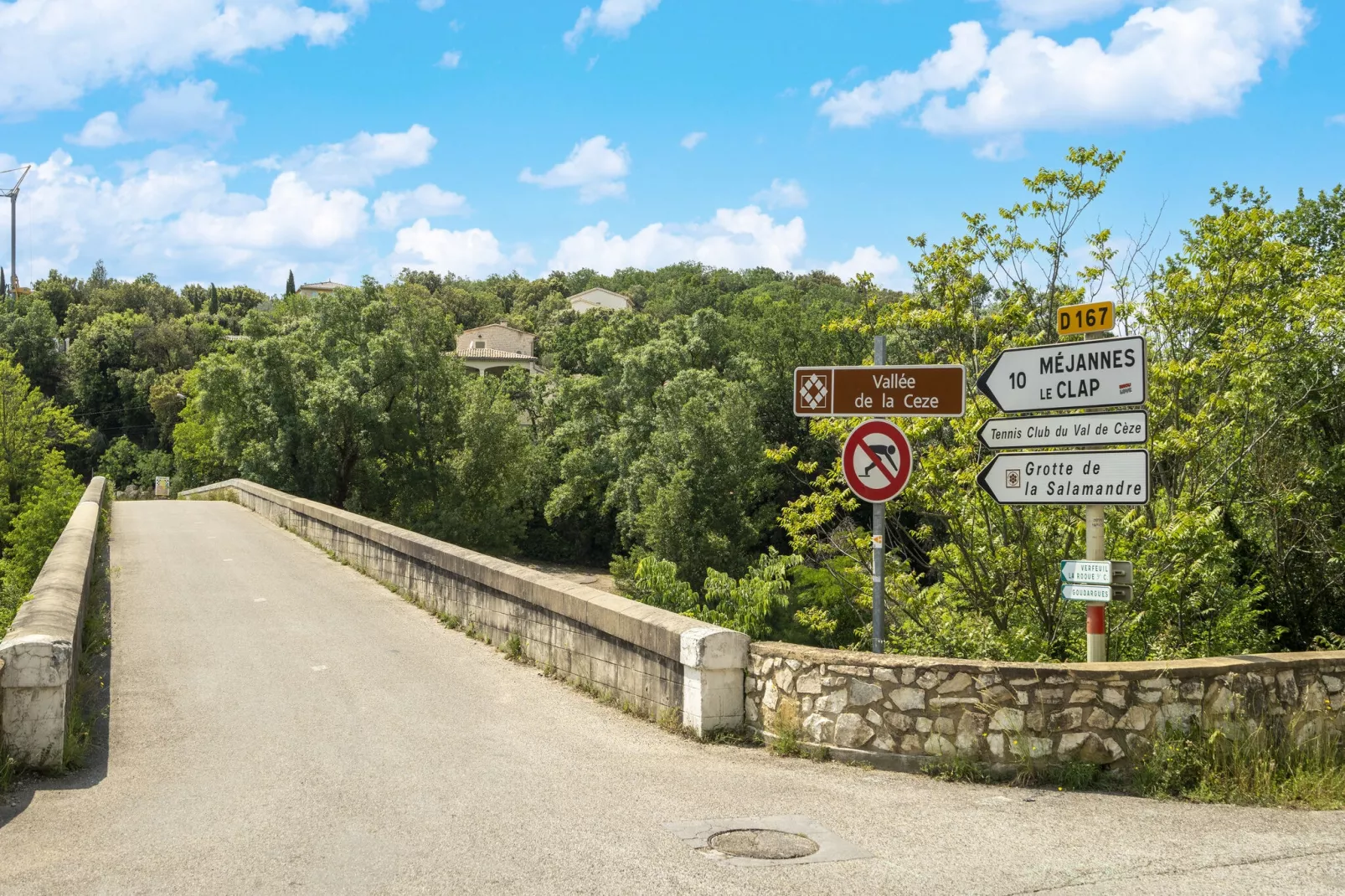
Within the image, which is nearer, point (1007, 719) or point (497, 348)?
point (1007, 719)

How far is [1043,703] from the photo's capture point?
6.29 meters

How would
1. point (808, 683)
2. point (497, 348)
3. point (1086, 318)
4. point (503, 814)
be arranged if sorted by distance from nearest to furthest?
point (503, 814) < point (808, 683) < point (1086, 318) < point (497, 348)

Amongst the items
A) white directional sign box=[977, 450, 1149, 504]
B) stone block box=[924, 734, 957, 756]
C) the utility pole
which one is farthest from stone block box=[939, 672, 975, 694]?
white directional sign box=[977, 450, 1149, 504]

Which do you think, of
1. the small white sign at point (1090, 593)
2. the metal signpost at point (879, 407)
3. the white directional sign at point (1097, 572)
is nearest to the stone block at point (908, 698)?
the metal signpost at point (879, 407)

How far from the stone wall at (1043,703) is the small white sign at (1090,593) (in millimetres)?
413

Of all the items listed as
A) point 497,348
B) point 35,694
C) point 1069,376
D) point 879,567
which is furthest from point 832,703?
point 497,348

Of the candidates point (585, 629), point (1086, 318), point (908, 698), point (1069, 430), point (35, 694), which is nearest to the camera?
point (35, 694)

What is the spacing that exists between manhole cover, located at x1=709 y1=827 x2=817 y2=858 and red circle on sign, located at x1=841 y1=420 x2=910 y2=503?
2577 millimetres

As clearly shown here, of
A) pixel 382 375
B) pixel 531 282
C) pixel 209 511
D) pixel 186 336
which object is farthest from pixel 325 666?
pixel 531 282

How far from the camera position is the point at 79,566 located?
1133 cm

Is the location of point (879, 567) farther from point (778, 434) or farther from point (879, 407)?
point (778, 434)

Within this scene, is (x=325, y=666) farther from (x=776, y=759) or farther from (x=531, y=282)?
(x=531, y=282)

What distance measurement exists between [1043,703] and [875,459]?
1914 mm

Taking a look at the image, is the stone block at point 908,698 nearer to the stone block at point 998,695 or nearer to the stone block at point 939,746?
the stone block at point 939,746
